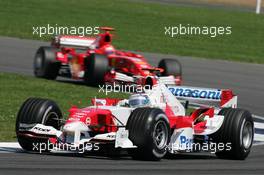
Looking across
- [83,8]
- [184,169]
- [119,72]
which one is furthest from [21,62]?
[184,169]

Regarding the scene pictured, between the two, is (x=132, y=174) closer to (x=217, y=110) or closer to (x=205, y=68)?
(x=217, y=110)

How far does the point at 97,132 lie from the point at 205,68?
15.8 meters

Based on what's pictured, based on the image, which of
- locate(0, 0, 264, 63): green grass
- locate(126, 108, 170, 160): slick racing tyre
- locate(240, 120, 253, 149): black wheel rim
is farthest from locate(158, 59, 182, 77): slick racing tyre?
locate(126, 108, 170, 160): slick racing tyre

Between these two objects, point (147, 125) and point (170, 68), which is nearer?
point (147, 125)

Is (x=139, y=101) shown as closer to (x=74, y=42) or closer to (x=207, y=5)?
(x=74, y=42)

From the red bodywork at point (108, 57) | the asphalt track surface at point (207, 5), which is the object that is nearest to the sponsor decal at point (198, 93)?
the red bodywork at point (108, 57)

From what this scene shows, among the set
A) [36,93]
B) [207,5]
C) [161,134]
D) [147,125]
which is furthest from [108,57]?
[207,5]

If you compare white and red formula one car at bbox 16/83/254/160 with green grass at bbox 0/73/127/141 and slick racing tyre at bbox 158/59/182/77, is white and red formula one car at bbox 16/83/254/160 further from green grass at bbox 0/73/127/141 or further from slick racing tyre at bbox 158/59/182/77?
slick racing tyre at bbox 158/59/182/77

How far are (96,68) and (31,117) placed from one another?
10.3 meters

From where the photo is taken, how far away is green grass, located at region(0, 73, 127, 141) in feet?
62.5

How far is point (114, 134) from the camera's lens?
503 inches

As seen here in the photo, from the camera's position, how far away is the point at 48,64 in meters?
24.8

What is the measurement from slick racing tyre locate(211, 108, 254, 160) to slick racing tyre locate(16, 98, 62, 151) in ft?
8.15

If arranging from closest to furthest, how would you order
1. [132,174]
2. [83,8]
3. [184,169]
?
[132,174] < [184,169] < [83,8]
